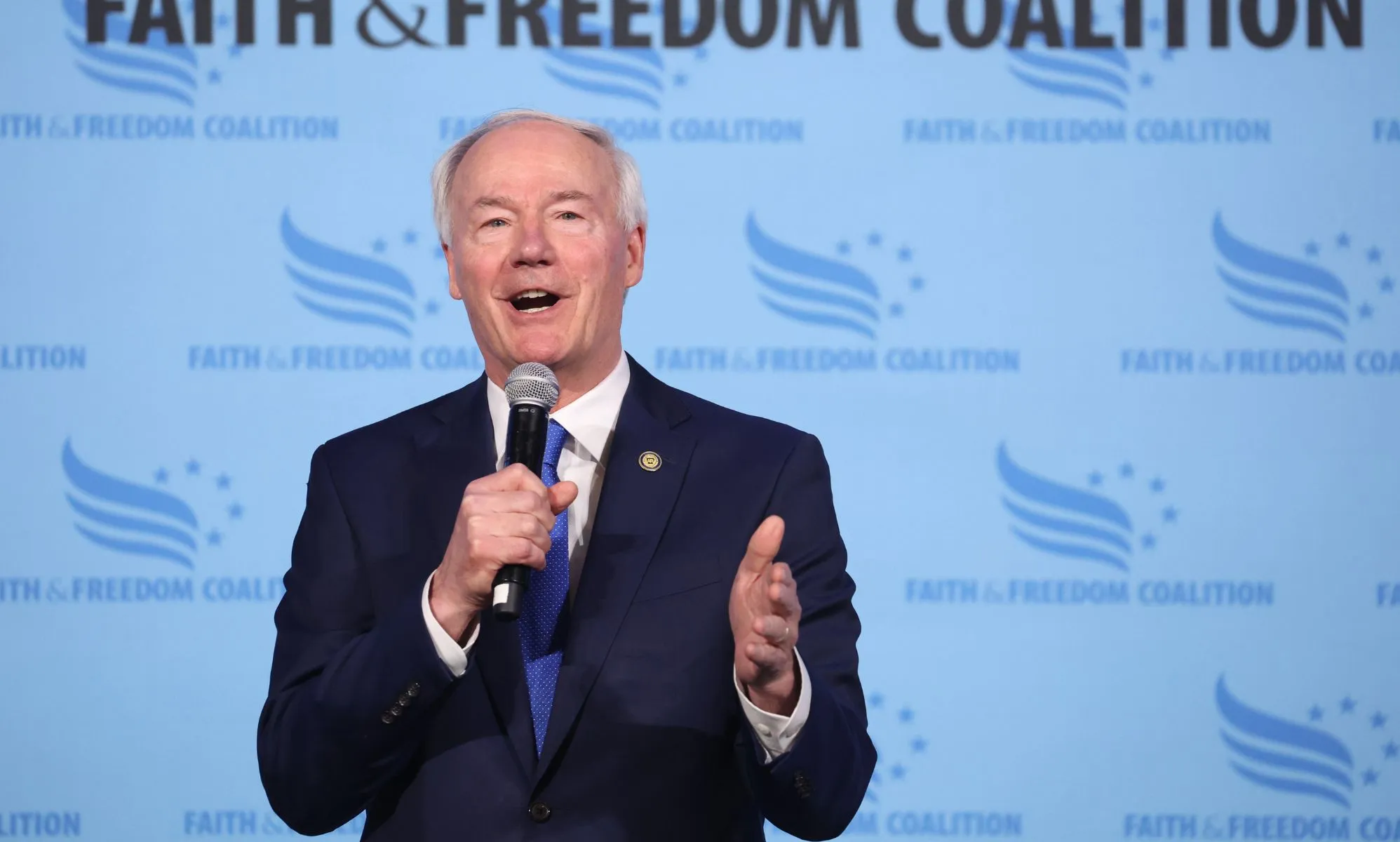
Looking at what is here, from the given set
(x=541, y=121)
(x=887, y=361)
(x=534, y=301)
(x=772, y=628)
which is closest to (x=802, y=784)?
(x=772, y=628)

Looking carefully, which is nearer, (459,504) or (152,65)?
(459,504)

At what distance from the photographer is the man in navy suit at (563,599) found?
1.51m

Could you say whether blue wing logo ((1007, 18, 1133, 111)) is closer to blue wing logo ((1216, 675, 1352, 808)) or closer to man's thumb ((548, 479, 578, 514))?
blue wing logo ((1216, 675, 1352, 808))

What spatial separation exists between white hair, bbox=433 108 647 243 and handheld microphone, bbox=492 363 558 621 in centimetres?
34

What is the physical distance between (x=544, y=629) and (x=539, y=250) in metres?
0.46

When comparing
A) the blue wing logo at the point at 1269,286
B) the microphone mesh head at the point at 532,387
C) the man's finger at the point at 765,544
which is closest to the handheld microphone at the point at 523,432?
the microphone mesh head at the point at 532,387

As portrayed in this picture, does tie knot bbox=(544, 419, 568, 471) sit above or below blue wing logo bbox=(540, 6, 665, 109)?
below

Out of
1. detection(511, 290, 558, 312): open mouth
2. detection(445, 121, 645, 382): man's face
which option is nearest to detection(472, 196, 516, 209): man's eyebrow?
detection(445, 121, 645, 382): man's face

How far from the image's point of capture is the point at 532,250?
70.4 inches

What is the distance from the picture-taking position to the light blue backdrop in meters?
3.37

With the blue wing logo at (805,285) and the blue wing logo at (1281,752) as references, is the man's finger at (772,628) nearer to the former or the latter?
the blue wing logo at (805,285)

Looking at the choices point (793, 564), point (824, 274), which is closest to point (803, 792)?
point (793, 564)

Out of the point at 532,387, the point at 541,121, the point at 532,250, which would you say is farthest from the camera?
the point at 541,121

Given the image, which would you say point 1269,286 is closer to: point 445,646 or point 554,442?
point 554,442
